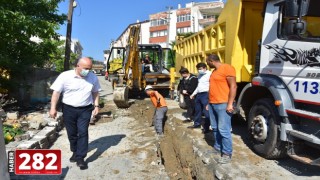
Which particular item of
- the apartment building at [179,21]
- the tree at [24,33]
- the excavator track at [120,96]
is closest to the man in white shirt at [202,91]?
the tree at [24,33]

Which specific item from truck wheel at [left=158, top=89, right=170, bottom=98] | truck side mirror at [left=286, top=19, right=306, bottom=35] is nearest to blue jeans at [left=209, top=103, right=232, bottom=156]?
truck side mirror at [left=286, top=19, right=306, bottom=35]

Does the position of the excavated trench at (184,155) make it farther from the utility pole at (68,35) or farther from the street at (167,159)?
the utility pole at (68,35)

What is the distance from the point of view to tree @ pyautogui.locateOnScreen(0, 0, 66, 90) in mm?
9148

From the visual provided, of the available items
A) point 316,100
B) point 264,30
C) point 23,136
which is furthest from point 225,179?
point 23,136

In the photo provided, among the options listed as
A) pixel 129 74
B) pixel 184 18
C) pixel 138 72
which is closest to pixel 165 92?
pixel 138 72

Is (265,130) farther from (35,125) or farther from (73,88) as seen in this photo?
(35,125)

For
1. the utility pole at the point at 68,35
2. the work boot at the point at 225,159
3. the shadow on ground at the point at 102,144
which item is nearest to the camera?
the work boot at the point at 225,159

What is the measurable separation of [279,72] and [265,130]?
37.8 inches

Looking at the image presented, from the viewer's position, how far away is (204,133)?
7484 millimetres

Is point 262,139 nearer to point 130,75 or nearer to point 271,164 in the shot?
point 271,164

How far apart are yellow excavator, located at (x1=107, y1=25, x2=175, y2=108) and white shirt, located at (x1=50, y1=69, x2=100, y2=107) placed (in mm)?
6655

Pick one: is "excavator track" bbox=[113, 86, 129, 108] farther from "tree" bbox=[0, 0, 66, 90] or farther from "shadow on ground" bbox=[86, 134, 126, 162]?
"shadow on ground" bbox=[86, 134, 126, 162]

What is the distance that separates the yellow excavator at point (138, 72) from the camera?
42.7 ft

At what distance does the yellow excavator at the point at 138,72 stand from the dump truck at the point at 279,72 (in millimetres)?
6671
